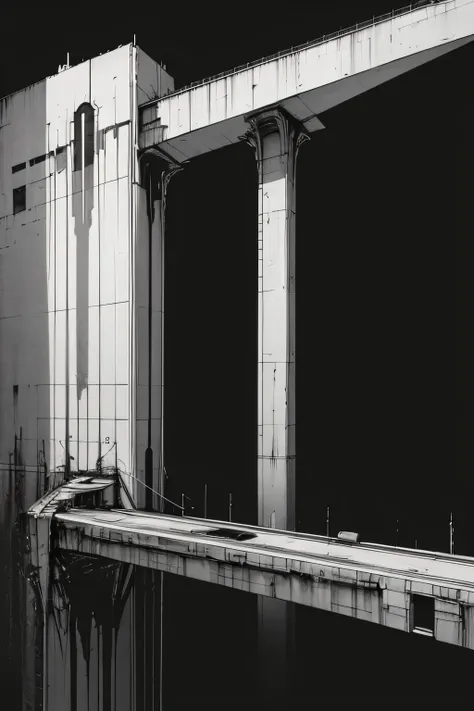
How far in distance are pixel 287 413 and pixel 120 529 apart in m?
7.39

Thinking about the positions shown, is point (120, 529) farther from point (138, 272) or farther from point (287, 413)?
point (138, 272)

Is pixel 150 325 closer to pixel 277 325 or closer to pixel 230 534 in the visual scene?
pixel 277 325

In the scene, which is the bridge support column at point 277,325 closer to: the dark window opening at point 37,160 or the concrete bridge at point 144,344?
the concrete bridge at point 144,344

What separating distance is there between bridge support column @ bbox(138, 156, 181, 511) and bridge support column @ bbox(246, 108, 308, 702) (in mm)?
6080

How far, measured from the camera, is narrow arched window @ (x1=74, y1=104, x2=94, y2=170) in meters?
28.2

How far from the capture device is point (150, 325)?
90.8ft

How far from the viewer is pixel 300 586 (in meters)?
16.2

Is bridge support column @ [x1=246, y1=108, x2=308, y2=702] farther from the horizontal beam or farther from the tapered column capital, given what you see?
the horizontal beam

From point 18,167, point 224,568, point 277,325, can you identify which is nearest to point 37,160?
point 18,167

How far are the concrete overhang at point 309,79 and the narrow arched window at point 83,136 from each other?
9.48 feet

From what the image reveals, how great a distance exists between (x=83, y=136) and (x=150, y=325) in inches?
377

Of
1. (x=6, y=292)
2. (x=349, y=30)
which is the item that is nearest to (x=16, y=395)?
(x=6, y=292)

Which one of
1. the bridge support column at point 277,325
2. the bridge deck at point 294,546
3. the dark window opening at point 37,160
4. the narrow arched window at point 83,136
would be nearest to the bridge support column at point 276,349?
the bridge support column at point 277,325

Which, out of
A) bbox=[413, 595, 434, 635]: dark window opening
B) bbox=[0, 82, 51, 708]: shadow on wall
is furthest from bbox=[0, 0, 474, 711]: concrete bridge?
bbox=[0, 82, 51, 708]: shadow on wall
